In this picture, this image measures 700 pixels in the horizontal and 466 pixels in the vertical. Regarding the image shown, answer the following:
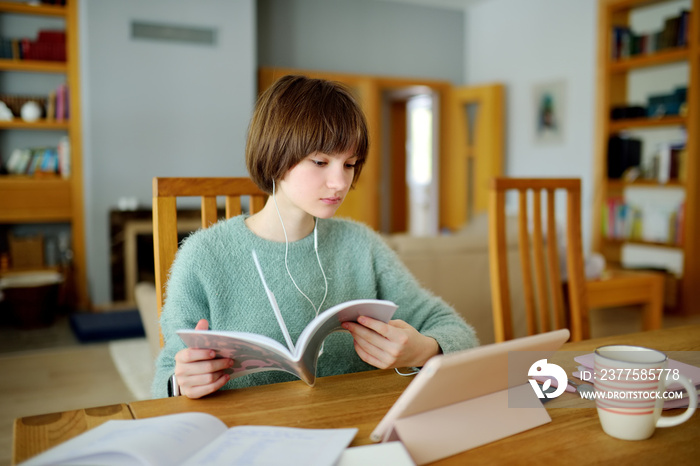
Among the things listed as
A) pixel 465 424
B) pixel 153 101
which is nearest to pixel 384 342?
pixel 465 424

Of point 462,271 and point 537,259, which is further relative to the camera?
A: point 462,271

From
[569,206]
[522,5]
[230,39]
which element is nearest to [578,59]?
[522,5]

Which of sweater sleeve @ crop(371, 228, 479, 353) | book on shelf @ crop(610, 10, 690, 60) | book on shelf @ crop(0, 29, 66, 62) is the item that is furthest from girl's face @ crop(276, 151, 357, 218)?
book on shelf @ crop(0, 29, 66, 62)

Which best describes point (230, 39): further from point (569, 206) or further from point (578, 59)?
point (569, 206)

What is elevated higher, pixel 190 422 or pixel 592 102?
pixel 592 102

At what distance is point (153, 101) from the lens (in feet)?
15.8

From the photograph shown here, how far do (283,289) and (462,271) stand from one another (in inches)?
66.4

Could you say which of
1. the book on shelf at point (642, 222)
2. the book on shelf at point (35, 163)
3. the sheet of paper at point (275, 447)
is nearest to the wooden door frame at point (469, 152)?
the book on shelf at point (642, 222)

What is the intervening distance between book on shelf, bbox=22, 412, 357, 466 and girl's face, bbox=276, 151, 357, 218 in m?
0.46

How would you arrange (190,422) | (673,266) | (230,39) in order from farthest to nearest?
(230,39)
(673,266)
(190,422)

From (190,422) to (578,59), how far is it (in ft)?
17.5

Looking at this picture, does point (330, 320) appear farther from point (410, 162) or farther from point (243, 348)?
point (410, 162)

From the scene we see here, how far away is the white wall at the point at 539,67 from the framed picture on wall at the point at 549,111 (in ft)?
0.16

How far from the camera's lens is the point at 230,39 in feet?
16.7
